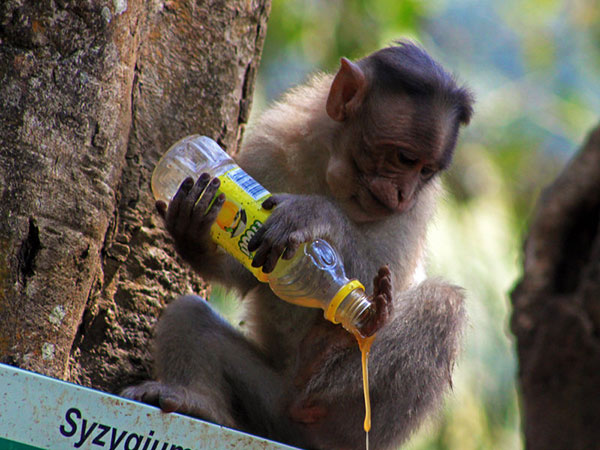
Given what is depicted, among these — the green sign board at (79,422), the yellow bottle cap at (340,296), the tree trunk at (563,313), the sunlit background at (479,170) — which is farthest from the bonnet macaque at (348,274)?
the sunlit background at (479,170)

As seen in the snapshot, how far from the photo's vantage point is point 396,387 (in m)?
3.26

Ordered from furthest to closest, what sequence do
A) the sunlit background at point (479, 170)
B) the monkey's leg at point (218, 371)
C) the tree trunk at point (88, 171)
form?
the sunlit background at point (479, 170) → the monkey's leg at point (218, 371) → the tree trunk at point (88, 171)

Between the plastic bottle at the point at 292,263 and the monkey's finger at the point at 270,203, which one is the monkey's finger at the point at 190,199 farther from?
the monkey's finger at the point at 270,203

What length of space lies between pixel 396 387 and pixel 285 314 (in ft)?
2.16

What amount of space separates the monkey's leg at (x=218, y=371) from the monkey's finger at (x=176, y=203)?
0.37 m

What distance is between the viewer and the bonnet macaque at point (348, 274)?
3.25 metres

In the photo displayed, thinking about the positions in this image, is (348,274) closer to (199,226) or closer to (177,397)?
(199,226)

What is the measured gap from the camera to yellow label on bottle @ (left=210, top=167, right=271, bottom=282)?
120 inches

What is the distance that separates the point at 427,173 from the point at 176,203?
111 cm

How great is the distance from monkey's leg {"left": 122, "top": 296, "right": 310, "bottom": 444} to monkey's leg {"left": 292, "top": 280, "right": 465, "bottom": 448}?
0.14m

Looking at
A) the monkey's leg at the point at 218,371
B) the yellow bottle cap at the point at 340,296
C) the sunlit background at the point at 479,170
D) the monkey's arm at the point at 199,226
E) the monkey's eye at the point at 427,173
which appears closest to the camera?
the yellow bottle cap at the point at 340,296

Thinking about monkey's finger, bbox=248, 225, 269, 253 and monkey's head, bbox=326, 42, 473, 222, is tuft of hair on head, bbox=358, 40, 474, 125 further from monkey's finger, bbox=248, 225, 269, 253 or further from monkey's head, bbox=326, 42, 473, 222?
monkey's finger, bbox=248, 225, 269, 253

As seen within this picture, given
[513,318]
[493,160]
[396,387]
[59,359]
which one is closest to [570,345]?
[513,318]

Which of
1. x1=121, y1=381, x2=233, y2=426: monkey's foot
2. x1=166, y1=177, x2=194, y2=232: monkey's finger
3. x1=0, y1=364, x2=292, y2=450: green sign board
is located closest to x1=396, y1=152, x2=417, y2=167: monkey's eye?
x1=166, y1=177, x2=194, y2=232: monkey's finger
